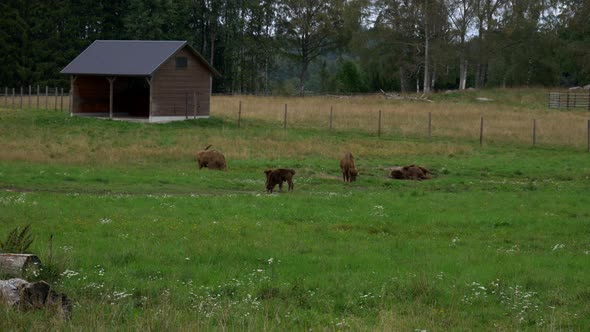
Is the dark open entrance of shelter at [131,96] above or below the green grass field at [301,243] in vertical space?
above

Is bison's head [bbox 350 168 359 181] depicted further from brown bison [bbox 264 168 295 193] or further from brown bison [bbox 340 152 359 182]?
brown bison [bbox 264 168 295 193]

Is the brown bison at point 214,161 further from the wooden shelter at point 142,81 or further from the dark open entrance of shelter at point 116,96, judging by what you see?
the dark open entrance of shelter at point 116,96

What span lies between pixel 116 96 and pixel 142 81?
201cm

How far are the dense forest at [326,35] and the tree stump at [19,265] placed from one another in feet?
228

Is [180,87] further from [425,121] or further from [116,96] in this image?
[425,121]

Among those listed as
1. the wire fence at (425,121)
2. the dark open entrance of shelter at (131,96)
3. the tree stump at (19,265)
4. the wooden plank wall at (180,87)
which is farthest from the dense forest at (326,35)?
the tree stump at (19,265)

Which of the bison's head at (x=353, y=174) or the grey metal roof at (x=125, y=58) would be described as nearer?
the bison's head at (x=353, y=174)

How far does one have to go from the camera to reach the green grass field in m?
8.75

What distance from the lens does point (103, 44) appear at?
51.9 metres

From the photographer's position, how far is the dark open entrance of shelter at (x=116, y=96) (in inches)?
1949

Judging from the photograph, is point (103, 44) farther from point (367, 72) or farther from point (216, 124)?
point (367, 72)

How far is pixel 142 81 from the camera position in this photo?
5162 cm

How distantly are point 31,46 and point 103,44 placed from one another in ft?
104

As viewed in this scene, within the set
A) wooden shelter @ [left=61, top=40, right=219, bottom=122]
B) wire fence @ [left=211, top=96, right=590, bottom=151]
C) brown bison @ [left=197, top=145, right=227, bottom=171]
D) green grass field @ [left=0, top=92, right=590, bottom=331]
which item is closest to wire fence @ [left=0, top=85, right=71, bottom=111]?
wooden shelter @ [left=61, top=40, right=219, bottom=122]
